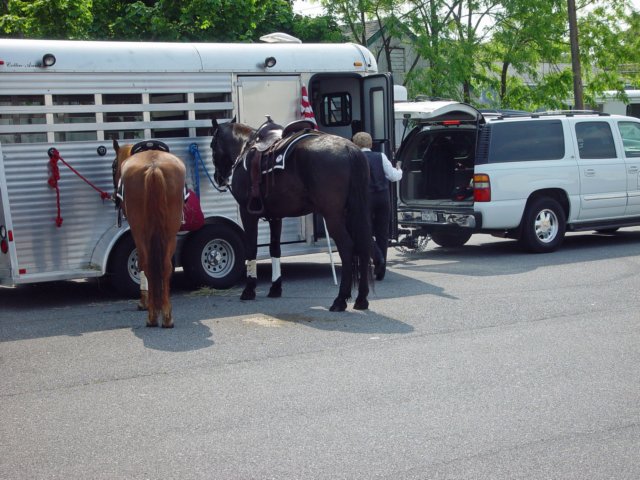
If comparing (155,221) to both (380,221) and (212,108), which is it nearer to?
(212,108)

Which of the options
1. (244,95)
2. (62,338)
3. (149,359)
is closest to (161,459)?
(149,359)

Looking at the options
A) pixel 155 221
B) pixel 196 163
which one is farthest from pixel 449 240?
pixel 155 221

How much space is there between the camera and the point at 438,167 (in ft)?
49.1

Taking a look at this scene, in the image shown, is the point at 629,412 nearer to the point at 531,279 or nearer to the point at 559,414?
the point at 559,414

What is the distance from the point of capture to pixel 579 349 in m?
7.88

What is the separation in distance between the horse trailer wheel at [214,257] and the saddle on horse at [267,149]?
3.41 feet

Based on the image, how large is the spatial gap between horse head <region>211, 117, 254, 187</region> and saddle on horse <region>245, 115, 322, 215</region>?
0.21 meters

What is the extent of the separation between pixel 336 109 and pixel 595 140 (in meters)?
4.38

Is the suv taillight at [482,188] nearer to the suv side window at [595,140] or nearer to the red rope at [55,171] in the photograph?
the suv side window at [595,140]

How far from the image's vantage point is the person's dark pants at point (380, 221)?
38.0ft

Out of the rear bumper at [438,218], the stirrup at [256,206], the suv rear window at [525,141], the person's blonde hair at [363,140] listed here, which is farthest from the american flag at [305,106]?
the suv rear window at [525,141]

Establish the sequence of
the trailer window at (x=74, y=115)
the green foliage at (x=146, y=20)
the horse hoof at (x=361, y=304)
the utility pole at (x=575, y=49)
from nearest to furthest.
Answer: the horse hoof at (x=361, y=304), the trailer window at (x=74, y=115), the green foliage at (x=146, y=20), the utility pole at (x=575, y=49)

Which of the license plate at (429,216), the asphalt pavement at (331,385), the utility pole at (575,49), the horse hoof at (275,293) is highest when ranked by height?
the utility pole at (575,49)

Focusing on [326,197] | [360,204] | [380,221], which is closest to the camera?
[360,204]
